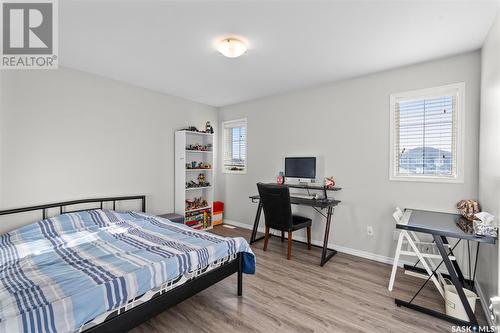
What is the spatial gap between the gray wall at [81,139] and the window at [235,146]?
3.83ft

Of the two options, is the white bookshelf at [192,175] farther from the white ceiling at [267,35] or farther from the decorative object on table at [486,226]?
the decorative object on table at [486,226]

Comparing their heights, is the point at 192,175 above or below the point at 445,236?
above

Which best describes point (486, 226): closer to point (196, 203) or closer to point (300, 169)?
point (300, 169)

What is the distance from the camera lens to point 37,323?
3.78 ft

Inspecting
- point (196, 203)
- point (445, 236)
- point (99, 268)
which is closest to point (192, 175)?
point (196, 203)

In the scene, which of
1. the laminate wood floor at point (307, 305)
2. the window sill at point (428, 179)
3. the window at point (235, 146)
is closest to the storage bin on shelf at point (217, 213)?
the window at point (235, 146)

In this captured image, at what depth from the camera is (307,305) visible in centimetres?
212

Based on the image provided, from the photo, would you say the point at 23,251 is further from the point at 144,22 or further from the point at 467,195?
the point at 467,195

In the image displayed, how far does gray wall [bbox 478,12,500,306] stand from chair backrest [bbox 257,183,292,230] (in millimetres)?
1886

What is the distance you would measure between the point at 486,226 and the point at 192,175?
13.3ft

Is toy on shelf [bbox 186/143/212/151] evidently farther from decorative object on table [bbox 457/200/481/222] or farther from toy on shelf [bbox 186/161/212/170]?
decorative object on table [bbox 457/200/481/222]

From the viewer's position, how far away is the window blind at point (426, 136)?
2633 millimetres

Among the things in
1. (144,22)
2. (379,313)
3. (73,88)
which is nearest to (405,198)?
(379,313)

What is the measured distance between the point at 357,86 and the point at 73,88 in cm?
A: 382
